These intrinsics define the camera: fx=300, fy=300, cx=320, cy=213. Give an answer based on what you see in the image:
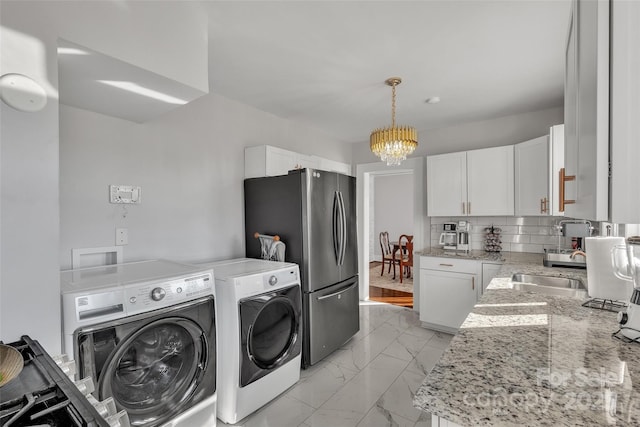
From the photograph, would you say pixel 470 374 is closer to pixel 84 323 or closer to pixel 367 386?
pixel 84 323

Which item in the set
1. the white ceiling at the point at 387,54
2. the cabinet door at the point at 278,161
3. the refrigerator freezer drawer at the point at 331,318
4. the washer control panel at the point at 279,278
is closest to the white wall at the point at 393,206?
the white ceiling at the point at 387,54

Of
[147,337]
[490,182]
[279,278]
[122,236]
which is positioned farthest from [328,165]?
[147,337]

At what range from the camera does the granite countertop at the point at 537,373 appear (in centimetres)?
72

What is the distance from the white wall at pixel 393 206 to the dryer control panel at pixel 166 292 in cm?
642

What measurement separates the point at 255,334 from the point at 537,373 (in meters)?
1.62

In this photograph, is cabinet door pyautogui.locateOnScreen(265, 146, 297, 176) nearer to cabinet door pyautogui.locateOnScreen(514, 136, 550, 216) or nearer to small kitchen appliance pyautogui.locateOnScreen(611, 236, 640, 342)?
cabinet door pyautogui.locateOnScreen(514, 136, 550, 216)

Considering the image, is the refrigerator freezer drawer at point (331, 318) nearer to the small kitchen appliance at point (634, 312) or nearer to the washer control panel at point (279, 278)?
the washer control panel at point (279, 278)

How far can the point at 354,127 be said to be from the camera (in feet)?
13.1

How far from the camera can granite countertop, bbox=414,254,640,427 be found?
72 cm

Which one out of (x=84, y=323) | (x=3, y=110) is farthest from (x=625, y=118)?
(x=84, y=323)

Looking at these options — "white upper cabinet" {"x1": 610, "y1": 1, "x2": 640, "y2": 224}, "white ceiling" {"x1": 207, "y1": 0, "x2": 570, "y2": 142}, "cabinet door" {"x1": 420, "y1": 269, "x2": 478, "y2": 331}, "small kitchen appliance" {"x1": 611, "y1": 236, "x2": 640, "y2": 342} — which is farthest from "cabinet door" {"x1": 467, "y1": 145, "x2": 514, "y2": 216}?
"white upper cabinet" {"x1": 610, "y1": 1, "x2": 640, "y2": 224}

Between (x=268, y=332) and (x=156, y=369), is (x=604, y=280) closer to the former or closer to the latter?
(x=268, y=332)

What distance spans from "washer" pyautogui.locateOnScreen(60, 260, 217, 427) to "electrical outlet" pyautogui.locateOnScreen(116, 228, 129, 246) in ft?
0.84

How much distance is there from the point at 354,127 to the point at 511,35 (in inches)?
86.5
